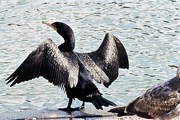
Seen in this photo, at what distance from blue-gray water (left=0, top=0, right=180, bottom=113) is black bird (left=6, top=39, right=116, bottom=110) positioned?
1.96 meters

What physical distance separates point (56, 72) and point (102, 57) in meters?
1.13

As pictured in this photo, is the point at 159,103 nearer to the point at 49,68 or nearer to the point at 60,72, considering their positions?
the point at 60,72

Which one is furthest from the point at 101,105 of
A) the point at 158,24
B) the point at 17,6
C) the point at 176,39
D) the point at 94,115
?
the point at 17,6

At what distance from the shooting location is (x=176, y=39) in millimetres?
15000

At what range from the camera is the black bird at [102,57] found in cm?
939

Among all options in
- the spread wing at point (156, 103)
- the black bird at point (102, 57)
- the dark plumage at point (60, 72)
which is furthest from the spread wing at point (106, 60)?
the spread wing at point (156, 103)

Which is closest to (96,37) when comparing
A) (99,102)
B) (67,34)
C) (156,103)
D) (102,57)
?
(102,57)

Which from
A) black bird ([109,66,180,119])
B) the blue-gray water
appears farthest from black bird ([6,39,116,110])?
the blue-gray water

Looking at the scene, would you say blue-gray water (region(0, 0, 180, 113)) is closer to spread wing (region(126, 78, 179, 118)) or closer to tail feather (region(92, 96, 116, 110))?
tail feather (region(92, 96, 116, 110))

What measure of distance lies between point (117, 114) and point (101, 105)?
26 centimetres

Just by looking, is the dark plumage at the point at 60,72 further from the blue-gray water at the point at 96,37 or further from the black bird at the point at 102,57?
the blue-gray water at the point at 96,37

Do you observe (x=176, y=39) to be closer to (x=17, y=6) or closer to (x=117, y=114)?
(x=17, y=6)

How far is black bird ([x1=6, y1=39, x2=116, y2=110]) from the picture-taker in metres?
8.94

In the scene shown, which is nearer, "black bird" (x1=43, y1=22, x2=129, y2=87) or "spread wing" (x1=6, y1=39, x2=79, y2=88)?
"spread wing" (x1=6, y1=39, x2=79, y2=88)
